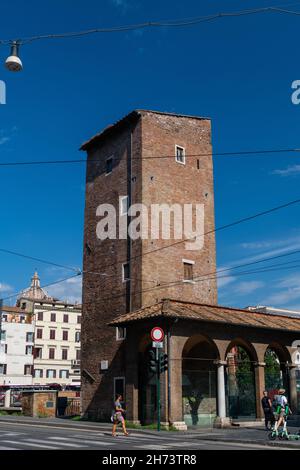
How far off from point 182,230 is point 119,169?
17.1 ft

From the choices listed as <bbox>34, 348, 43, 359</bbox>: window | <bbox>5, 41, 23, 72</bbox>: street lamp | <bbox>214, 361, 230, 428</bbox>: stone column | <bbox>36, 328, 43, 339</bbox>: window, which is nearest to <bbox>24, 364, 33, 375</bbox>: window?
<bbox>34, 348, 43, 359</bbox>: window

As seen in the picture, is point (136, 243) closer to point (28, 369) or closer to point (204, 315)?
point (204, 315)

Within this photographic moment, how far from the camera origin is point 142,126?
32.1m

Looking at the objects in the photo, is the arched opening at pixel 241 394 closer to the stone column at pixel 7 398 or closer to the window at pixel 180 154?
the window at pixel 180 154

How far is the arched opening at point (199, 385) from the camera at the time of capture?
1045 inches

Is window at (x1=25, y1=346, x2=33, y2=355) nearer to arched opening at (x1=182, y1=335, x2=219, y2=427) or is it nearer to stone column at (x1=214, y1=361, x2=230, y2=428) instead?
arched opening at (x1=182, y1=335, x2=219, y2=427)

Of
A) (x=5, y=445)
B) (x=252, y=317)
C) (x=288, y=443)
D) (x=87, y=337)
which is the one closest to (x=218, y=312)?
(x=252, y=317)

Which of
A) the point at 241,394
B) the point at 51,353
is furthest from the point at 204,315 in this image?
the point at 51,353

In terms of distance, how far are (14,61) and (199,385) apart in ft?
63.4

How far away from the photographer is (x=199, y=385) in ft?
90.8

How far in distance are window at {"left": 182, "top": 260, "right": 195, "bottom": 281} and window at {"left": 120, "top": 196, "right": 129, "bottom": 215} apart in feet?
14.5

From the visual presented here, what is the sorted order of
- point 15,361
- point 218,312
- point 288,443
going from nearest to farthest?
point 288,443 < point 218,312 < point 15,361

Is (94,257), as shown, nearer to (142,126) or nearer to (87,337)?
(87,337)

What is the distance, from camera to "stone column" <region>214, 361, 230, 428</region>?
999 inches
